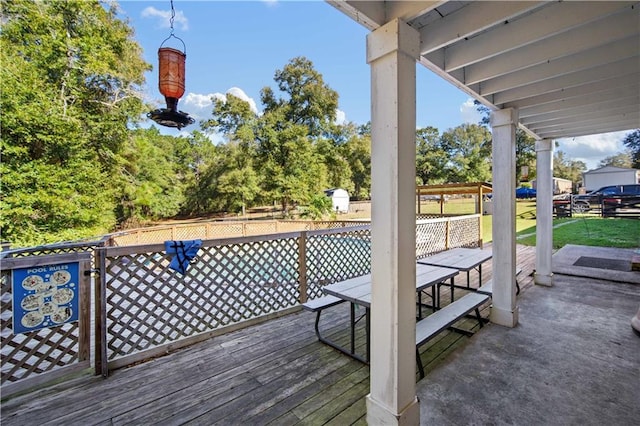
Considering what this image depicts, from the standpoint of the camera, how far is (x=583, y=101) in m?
2.94

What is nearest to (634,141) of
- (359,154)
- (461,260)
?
(359,154)

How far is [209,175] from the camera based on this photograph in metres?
22.4

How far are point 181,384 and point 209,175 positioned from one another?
22074 mm

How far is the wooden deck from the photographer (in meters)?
1.86

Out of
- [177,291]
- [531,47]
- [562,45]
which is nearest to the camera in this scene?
[562,45]

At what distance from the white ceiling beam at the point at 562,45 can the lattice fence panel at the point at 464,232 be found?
21.7 feet

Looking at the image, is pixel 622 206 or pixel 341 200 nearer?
pixel 622 206

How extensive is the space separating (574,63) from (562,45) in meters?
0.35

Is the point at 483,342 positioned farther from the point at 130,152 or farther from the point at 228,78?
the point at 228,78

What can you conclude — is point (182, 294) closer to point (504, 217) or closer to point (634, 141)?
point (504, 217)

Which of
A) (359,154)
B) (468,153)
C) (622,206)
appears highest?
(468,153)

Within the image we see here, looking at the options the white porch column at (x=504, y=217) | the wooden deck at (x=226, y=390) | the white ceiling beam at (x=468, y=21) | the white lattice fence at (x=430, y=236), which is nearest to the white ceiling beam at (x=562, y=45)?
the white ceiling beam at (x=468, y=21)

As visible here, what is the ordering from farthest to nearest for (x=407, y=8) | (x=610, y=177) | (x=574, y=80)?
(x=610, y=177) < (x=574, y=80) < (x=407, y=8)

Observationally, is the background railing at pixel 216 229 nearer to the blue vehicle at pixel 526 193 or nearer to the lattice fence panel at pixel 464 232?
the lattice fence panel at pixel 464 232
